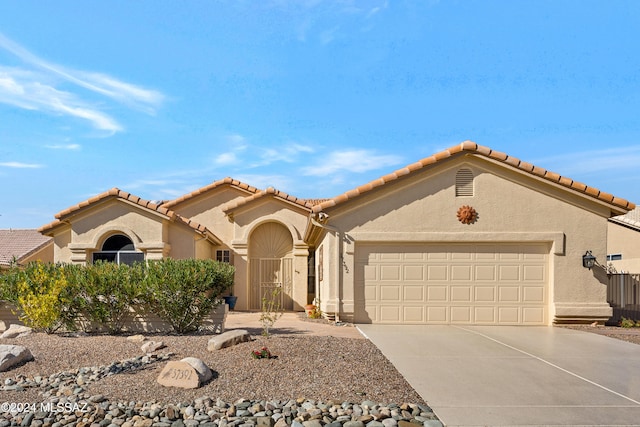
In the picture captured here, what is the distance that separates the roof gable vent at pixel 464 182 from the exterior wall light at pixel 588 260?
3.32 metres

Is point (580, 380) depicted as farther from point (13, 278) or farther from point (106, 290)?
point (13, 278)

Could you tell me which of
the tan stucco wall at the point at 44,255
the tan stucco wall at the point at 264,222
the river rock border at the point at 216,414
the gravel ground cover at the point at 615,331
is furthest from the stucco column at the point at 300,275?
the tan stucco wall at the point at 44,255

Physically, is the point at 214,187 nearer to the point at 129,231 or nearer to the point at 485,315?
the point at 129,231

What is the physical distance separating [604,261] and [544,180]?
2.59 m

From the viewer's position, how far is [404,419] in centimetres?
595

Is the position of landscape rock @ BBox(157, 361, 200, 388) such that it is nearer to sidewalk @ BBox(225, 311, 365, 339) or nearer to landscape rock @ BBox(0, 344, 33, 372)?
landscape rock @ BBox(0, 344, 33, 372)

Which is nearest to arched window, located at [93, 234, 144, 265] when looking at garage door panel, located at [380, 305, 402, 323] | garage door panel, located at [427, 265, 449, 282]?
garage door panel, located at [380, 305, 402, 323]

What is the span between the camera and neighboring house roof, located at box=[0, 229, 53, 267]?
2592cm

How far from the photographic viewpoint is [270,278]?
19953 mm

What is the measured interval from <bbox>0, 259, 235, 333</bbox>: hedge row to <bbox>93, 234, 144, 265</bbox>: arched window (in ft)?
22.5

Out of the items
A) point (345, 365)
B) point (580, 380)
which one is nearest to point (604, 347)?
point (580, 380)

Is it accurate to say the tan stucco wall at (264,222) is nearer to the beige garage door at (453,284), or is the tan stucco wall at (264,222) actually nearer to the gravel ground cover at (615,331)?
the beige garage door at (453,284)

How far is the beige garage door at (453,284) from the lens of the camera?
13844 mm

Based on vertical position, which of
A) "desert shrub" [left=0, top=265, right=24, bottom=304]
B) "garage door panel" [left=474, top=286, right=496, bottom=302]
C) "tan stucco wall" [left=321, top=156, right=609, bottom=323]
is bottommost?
"garage door panel" [left=474, top=286, right=496, bottom=302]
